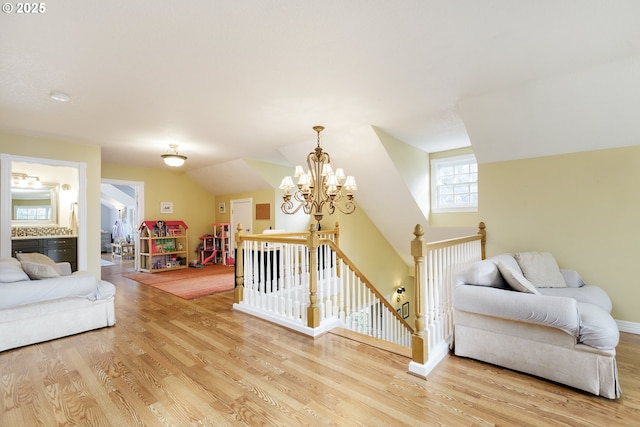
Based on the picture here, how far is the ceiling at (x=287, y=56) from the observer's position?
6.21 feet

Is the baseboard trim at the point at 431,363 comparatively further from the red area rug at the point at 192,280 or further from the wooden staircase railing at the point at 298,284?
the red area rug at the point at 192,280

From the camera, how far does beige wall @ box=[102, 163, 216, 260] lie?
23.5 ft

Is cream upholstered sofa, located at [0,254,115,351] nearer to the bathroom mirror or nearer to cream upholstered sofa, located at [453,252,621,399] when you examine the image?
the bathroom mirror

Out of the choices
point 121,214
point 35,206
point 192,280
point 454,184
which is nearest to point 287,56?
point 454,184

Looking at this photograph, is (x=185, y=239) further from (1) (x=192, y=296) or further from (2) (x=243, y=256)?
(2) (x=243, y=256)

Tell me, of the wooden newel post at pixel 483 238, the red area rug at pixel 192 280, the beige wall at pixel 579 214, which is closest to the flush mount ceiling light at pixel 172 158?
the red area rug at pixel 192 280

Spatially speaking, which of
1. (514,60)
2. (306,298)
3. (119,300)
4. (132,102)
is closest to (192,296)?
(119,300)

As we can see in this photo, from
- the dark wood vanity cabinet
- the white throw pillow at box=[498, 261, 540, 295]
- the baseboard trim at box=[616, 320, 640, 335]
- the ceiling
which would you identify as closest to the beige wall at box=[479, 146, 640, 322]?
the baseboard trim at box=[616, 320, 640, 335]

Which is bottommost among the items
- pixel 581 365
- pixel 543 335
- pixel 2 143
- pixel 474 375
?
pixel 474 375

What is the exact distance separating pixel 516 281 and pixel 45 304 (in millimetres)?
4649

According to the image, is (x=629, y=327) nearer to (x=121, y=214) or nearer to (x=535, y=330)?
(x=535, y=330)

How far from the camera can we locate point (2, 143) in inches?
173

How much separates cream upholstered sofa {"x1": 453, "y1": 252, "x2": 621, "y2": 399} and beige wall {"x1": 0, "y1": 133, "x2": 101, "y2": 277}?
5.77 m

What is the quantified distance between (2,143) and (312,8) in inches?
214
